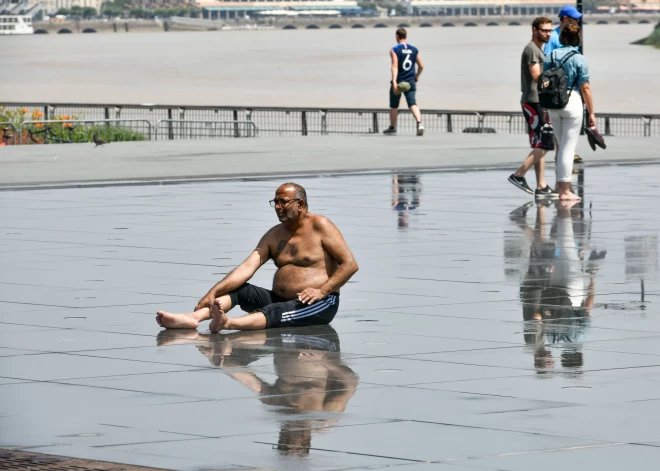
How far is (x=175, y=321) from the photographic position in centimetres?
1038

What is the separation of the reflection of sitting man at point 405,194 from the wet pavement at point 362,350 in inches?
9.2

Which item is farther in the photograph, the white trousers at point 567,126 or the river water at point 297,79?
the river water at point 297,79

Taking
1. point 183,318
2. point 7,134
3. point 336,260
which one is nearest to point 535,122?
point 336,260

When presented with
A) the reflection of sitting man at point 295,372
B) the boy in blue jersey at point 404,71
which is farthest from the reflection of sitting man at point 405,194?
the boy in blue jersey at point 404,71

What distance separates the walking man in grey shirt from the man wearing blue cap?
71mm

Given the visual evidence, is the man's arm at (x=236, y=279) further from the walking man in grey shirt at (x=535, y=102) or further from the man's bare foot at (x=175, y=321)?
the walking man in grey shirt at (x=535, y=102)

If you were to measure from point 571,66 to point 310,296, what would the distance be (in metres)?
8.29

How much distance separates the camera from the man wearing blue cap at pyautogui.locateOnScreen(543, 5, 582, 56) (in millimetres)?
18541

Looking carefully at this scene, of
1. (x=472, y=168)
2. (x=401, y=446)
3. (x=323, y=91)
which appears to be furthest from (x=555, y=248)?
(x=323, y=91)

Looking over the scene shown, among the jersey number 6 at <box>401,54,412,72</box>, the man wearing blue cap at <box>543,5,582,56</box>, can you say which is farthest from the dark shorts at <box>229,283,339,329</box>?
the jersey number 6 at <box>401,54,412,72</box>

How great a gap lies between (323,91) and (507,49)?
213ft

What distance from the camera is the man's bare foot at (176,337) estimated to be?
10.1 m

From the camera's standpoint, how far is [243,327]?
A: 411 inches

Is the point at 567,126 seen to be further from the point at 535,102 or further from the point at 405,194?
the point at 405,194
